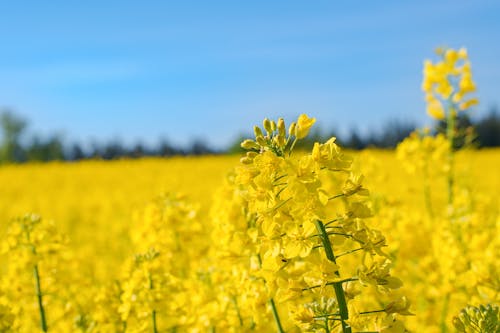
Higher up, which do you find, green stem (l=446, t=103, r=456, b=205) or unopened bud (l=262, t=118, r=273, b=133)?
unopened bud (l=262, t=118, r=273, b=133)

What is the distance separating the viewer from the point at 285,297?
2.02 m

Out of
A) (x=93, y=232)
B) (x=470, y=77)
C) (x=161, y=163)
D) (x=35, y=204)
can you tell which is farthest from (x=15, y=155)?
(x=470, y=77)

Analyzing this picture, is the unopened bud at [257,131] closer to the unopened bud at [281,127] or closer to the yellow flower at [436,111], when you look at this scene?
the unopened bud at [281,127]

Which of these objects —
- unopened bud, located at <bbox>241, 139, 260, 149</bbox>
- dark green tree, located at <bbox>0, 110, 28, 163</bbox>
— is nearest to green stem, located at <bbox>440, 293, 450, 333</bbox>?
unopened bud, located at <bbox>241, 139, 260, 149</bbox>

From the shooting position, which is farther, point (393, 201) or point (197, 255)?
point (393, 201)

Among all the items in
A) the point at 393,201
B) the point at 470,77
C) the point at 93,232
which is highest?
the point at 470,77

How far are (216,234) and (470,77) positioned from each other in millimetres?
3432

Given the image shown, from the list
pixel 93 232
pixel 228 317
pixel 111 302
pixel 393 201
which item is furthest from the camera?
pixel 93 232

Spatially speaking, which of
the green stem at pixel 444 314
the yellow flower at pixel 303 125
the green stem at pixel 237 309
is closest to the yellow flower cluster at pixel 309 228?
the yellow flower at pixel 303 125

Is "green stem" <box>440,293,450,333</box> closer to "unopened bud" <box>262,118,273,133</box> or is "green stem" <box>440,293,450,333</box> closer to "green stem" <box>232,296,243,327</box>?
"green stem" <box>232,296,243,327</box>

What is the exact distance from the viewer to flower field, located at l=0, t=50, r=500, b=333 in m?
1.93

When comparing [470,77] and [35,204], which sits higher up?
[470,77]

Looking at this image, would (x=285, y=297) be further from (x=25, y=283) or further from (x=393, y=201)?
(x=393, y=201)

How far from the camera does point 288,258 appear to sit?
193cm
